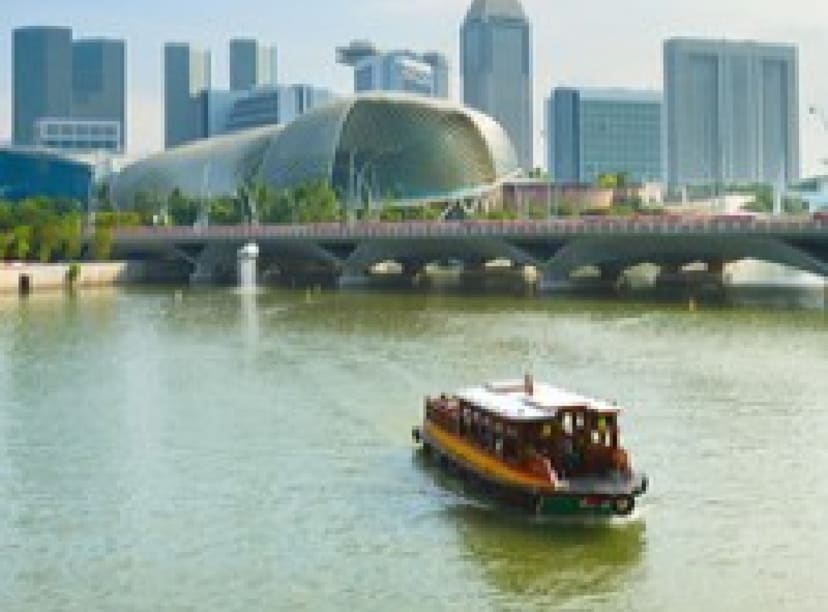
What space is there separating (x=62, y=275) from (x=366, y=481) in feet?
254

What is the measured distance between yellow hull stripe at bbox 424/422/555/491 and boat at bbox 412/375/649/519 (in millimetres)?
18

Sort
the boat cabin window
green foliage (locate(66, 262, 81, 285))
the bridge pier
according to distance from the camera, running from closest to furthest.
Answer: the boat cabin window < green foliage (locate(66, 262, 81, 285)) < the bridge pier

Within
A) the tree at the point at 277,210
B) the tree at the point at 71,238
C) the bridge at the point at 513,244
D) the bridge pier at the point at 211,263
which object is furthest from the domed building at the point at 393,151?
the tree at the point at 71,238

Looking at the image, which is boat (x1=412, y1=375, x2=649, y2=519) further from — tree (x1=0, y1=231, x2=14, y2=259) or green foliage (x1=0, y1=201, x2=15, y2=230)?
green foliage (x1=0, y1=201, x2=15, y2=230)

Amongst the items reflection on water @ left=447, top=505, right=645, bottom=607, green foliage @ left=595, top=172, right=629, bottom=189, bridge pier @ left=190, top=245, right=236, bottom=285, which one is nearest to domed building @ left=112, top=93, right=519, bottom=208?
green foliage @ left=595, top=172, right=629, bottom=189

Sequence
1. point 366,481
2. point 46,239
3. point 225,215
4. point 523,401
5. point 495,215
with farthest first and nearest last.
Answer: point 495,215 → point 225,215 → point 46,239 → point 366,481 → point 523,401

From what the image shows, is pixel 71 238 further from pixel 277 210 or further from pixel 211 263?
pixel 277 210

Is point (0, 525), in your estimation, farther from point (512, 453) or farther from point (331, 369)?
point (331, 369)

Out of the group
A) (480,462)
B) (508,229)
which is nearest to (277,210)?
(508,229)

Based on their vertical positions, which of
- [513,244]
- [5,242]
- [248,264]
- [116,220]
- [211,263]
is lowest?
[248,264]

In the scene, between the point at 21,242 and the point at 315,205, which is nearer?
the point at 21,242

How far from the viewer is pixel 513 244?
9525cm

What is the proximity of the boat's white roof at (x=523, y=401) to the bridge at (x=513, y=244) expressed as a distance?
46752 millimetres

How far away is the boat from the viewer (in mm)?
24891
